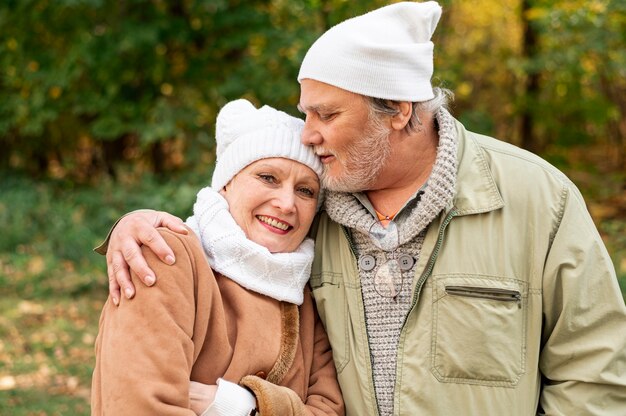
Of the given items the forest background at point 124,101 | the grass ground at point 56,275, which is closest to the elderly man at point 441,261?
the grass ground at point 56,275

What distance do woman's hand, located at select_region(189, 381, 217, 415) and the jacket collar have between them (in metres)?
0.90

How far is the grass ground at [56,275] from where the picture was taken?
516cm

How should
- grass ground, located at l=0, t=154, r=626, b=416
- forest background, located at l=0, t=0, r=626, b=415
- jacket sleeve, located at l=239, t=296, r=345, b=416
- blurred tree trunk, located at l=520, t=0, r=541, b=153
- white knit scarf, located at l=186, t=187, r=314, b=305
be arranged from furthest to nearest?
blurred tree trunk, located at l=520, t=0, r=541, b=153 < forest background, located at l=0, t=0, r=626, b=415 < grass ground, located at l=0, t=154, r=626, b=416 < white knit scarf, located at l=186, t=187, r=314, b=305 < jacket sleeve, located at l=239, t=296, r=345, b=416

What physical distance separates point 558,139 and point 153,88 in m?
5.87

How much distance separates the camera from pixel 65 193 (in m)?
9.05

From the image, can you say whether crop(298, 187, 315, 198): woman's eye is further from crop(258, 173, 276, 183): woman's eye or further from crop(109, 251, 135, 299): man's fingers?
crop(109, 251, 135, 299): man's fingers

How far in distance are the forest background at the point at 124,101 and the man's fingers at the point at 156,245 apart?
386 centimetres

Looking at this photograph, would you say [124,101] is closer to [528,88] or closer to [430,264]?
[528,88]

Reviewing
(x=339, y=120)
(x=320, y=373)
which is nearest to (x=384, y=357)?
(x=320, y=373)

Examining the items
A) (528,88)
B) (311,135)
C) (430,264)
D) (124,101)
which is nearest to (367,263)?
(430,264)

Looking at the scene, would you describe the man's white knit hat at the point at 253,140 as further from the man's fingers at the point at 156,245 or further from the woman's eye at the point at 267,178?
the man's fingers at the point at 156,245

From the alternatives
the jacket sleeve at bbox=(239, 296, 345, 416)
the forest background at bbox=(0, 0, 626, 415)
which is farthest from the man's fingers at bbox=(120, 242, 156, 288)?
the forest background at bbox=(0, 0, 626, 415)

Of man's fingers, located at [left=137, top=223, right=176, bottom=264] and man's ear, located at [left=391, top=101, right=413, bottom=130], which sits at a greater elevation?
man's ear, located at [left=391, top=101, right=413, bottom=130]

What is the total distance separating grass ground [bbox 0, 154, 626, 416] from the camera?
5164 mm
